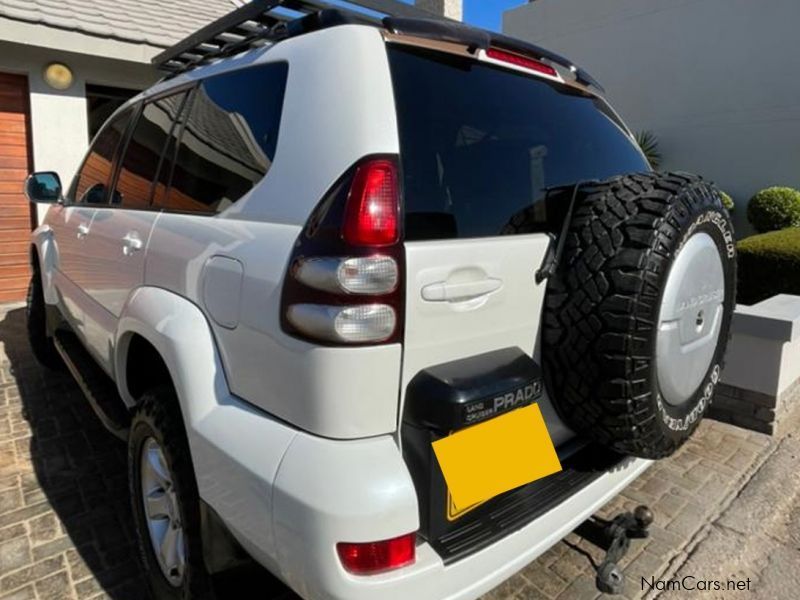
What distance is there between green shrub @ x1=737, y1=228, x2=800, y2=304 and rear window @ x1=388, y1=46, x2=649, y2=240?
14.8 feet

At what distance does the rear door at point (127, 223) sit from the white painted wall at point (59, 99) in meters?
4.40

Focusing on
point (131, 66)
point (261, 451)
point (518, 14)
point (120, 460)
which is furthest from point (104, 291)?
point (518, 14)

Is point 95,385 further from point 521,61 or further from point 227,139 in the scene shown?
point 521,61

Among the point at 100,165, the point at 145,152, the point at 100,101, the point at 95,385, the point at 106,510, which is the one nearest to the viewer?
the point at 145,152

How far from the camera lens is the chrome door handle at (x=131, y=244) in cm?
220

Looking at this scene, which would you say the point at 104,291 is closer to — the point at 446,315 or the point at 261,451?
the point at 261,451

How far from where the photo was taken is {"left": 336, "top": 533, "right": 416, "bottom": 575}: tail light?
130 cm

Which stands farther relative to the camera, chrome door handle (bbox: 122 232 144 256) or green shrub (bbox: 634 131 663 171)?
green shrub (bbox: 634 131 663 171)

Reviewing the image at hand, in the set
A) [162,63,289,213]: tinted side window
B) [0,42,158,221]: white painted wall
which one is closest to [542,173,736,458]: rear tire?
[162,63,289,213]: tinted side window

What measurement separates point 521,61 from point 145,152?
1.64 meters

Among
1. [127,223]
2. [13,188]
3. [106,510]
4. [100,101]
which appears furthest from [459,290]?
[100,101]

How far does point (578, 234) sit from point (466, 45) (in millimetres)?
655

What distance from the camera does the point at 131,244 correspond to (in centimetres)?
227
